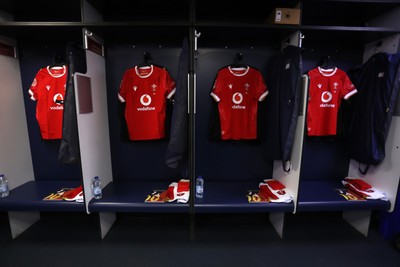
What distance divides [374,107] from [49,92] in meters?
2.68

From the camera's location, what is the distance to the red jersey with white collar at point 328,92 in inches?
68.8

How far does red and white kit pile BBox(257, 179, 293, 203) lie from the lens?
1.58 meters

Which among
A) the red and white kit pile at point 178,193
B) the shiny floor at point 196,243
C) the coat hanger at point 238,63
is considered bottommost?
the shiny floor at point 196,243

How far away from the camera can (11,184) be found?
176cm

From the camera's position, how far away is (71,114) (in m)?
1.42

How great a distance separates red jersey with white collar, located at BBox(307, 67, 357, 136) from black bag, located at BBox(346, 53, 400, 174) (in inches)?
4.8

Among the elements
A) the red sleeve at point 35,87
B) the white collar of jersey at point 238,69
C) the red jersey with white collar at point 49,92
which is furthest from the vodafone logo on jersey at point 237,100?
the red sleeve at point 35,87

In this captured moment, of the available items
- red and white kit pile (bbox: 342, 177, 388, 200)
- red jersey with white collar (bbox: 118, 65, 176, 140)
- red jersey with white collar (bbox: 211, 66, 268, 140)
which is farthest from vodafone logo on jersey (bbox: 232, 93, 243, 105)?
red and white kit pile (bbox: 342, 177, 388, 200)

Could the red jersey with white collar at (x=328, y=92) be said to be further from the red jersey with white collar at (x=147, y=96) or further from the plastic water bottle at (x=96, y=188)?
the plastic water bottle at (x=96, y=188)

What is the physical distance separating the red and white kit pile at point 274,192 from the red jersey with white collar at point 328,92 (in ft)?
2.16

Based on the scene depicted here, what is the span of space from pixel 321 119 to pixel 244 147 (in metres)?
0.73

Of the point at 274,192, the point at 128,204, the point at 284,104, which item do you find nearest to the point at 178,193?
the point at 128,204

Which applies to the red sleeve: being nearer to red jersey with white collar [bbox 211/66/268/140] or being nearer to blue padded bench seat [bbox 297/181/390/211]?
red jersey with white collar [bbox 211/66/268/140]

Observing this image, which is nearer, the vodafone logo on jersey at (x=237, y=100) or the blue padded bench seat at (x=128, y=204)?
the blue padded bench seat at (x=128, y=204)
